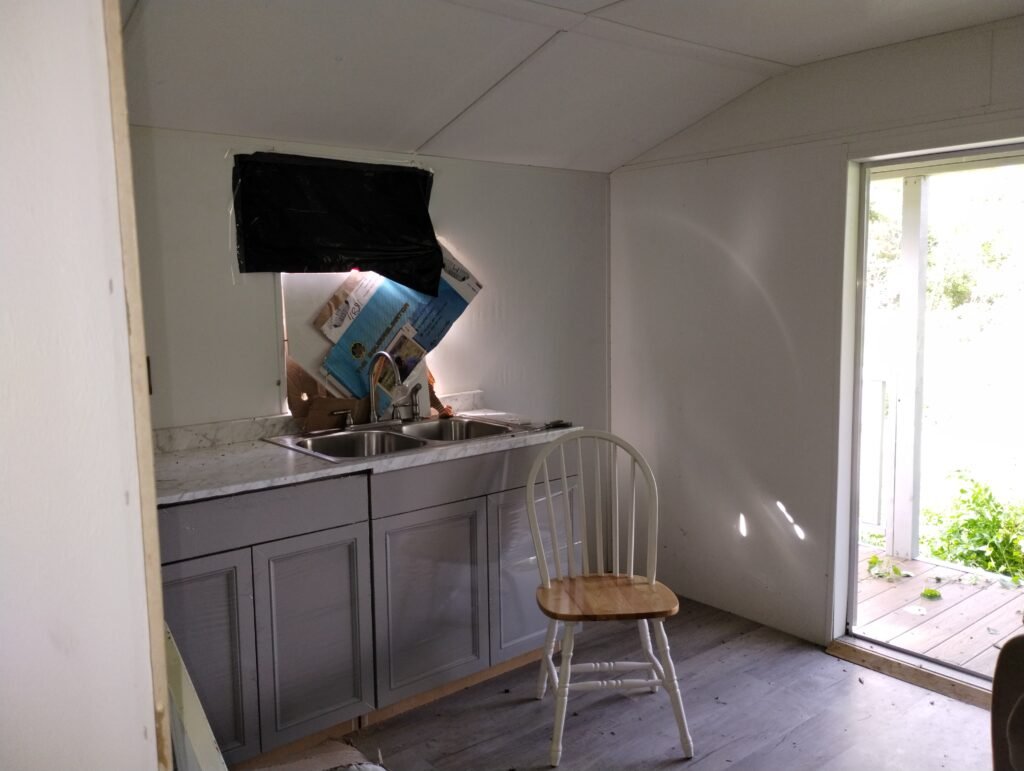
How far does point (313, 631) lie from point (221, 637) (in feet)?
0.90

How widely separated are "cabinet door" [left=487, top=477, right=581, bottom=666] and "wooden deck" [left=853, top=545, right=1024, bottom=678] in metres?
1.31

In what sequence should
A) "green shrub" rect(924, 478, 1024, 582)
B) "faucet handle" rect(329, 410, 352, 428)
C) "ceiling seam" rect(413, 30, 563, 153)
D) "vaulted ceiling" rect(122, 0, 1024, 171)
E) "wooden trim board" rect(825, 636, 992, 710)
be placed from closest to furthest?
1. "vaulted ceiling" rect(122, 0, 1024, 171)
2. "ceiling seam" rect(413, 30, 563, 153)
3. "wooden trim board" rect(825, 636, 992, 710)
4. "faucet handle" rect(329, 410, 352, 428)
5. "green shrub" rect(924, 478, 1024, 582)

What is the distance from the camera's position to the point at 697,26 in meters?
2.51

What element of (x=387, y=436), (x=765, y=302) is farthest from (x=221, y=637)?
(x=765, y=302)

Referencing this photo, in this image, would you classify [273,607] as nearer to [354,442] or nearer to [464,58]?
[354,442]

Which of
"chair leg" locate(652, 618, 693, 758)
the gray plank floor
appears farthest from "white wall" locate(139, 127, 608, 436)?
"chair leg" locate(652, 618, 693, 758)

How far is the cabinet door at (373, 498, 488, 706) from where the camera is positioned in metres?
2.54

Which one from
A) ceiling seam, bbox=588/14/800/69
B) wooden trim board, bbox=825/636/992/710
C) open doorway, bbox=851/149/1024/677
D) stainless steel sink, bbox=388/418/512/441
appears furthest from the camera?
A: open doorway, bbox=851/149/1024/677

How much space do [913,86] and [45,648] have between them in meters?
2.93

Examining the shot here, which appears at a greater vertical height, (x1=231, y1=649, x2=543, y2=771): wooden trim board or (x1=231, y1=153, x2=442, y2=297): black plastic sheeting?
(x1=231, y1=153, x2=442, y2=297): black plastic sheeting

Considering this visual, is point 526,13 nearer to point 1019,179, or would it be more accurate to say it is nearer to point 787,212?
point 787,212

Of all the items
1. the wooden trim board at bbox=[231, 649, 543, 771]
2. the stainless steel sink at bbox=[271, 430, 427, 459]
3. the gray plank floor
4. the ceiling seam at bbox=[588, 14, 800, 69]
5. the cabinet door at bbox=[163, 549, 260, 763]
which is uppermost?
the ceiling seam at bbox=[588, 14, 800, 69]

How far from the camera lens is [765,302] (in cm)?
320

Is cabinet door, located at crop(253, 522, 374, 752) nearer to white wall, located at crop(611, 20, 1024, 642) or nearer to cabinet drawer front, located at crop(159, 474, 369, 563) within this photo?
cabinet drawer front, located at crop(159, 474, 369, 563)
